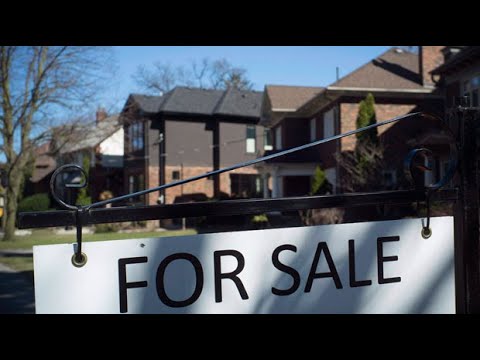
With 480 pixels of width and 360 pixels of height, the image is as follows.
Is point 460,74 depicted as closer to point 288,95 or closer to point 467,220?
point 288,95

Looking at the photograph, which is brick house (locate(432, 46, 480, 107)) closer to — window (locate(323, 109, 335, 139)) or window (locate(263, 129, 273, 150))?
window (locate(323, 109, 335, 139))

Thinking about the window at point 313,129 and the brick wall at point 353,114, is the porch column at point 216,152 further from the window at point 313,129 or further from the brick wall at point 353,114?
the brick wall at point 353,114

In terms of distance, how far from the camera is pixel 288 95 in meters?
24.9

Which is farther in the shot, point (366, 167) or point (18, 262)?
point (366, 167)

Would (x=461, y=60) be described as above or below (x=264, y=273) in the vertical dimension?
above

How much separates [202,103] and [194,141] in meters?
2.79

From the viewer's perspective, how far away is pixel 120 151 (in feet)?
116

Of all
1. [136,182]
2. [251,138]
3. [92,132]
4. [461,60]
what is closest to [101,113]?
[92,132]

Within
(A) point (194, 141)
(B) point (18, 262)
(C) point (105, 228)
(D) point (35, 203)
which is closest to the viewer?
(B) point (18, 262)
